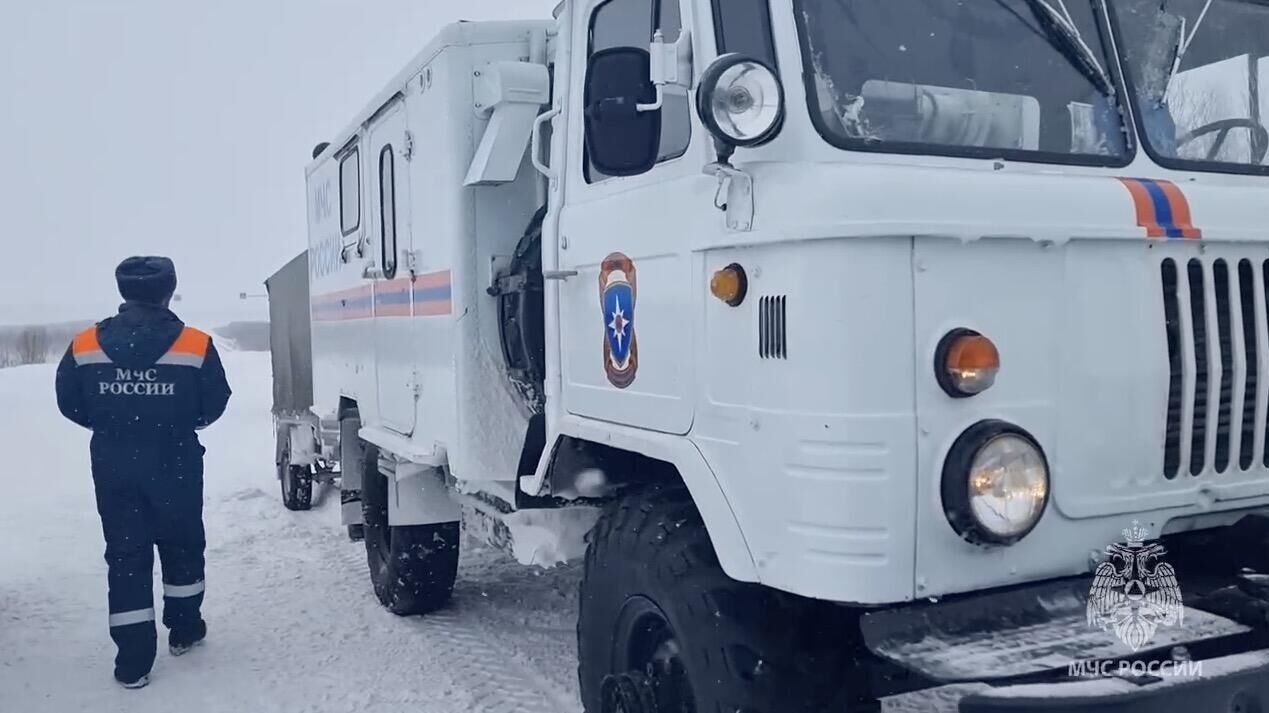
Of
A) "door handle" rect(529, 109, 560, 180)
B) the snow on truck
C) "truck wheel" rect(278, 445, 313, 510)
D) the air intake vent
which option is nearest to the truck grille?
the snow on truck

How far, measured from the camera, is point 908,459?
2557 millimetres

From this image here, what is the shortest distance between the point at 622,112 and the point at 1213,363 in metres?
1.67

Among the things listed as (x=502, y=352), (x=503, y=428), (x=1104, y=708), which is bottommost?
(x=1104, y=708)

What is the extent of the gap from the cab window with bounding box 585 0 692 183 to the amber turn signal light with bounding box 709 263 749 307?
0.47 meters

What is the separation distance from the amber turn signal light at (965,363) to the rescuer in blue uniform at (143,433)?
4.18m

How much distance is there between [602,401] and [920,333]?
4.44ft

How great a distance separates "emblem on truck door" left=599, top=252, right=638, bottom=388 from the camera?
347cm

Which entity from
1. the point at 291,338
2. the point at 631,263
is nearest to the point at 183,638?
the point at 631,263

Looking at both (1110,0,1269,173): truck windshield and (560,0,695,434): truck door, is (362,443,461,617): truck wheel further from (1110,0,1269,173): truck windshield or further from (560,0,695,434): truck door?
(1110,0,1269,173): truck windshield

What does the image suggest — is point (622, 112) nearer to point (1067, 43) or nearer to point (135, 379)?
point (1067, 43)

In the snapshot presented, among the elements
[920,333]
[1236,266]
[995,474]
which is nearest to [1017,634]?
[995,474]

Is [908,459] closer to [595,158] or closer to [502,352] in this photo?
[595,158]

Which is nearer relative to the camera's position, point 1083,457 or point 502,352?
point 1083,457

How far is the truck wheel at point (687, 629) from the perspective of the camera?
287 centimetres
